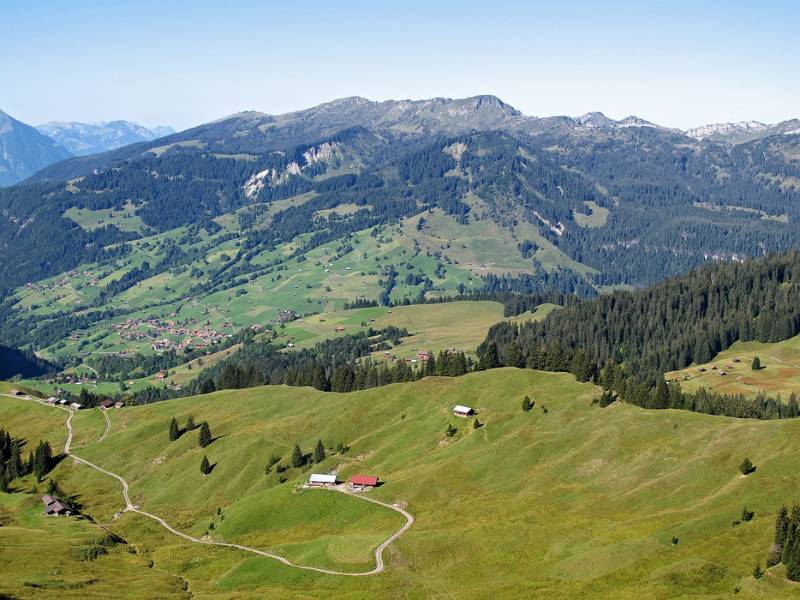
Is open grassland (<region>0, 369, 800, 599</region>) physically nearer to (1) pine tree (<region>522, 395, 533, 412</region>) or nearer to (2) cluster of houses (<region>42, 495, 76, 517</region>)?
(1) pine tree (<region>522, 395, 533, 412</region>)

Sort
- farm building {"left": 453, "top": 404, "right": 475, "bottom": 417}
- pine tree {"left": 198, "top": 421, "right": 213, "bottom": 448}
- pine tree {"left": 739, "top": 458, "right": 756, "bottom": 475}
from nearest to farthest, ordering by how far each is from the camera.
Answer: pine tree {"left": 739, "top": 458, "right": 756, "bottom": 475}
farm building {"left": 453, "top": 404, "right": 475, "bottom": 417}
pine tree {"left": 198, "top": 421, "right": 213, "bottom": 448}

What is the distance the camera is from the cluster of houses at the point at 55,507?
529ft

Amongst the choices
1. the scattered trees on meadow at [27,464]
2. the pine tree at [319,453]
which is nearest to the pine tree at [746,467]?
the pine tree at [319,453]

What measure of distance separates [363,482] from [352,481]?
2.44 meters

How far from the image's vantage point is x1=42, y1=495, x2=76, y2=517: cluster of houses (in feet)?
529

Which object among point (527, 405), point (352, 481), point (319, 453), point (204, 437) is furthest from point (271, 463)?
point (527, 405)

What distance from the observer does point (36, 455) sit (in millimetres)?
196125

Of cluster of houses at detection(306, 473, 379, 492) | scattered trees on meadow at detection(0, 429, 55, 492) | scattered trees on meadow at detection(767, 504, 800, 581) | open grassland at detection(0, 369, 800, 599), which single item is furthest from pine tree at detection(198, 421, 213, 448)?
scattered trees on meadow at detection(767, 504, 800, 581)

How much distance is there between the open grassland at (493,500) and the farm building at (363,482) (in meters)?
4.47

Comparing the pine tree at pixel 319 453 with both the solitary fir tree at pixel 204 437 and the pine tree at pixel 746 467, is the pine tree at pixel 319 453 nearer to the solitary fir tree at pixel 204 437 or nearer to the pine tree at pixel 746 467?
the solitary fir tree at pixel 204 437

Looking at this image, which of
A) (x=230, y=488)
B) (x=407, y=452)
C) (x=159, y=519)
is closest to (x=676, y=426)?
(x=407, y=452)

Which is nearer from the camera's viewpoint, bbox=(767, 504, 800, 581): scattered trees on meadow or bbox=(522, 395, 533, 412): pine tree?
bbox=(767, 504, 800, 581): scattered trees on meadow

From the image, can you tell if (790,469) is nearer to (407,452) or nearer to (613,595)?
(613,595)

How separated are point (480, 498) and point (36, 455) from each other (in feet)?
382
